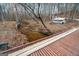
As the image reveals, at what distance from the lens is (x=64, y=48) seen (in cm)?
172

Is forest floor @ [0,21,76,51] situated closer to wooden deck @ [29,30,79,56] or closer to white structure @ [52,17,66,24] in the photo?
white structure @ [52,17,66,24]

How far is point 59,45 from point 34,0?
1.79 ft

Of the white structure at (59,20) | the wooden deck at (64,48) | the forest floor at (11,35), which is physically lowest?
the wooden deck at (64,48)

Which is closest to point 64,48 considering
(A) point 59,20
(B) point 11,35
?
(A) point 59,20

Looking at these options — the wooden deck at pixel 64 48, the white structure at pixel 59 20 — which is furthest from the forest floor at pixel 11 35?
the wooden deck at pixel 64 48

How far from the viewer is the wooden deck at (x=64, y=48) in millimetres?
1709

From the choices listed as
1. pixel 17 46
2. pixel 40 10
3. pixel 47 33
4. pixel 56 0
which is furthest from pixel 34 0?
pixel 17 46

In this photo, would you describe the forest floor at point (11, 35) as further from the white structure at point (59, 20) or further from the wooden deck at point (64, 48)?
the wooden deck at point (64, 48)

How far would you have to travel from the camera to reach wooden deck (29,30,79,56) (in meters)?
1.71

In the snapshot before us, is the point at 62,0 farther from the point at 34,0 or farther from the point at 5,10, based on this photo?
→ the point at 5,10

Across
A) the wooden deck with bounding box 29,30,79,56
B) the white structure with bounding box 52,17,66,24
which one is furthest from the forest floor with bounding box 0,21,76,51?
the wooden deck with bounding box 29,30,79,56

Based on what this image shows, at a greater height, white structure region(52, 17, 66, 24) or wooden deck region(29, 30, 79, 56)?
white structure region(52, 17, 66, 24)

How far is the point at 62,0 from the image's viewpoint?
1.69m

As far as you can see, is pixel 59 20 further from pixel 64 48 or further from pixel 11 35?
pixel 11 35
